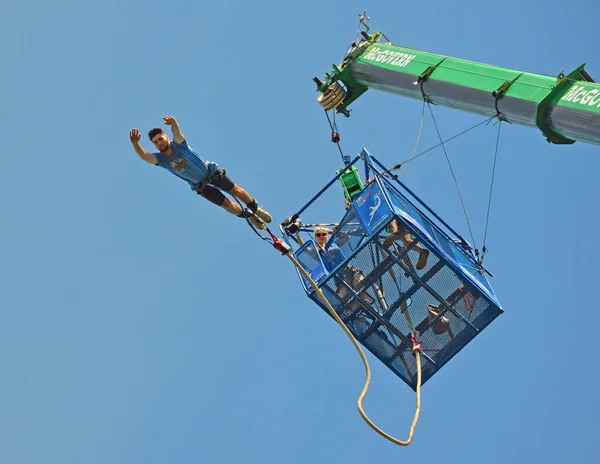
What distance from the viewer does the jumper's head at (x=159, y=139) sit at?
19953mm

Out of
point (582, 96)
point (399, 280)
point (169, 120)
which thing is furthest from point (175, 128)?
point (582, 96)

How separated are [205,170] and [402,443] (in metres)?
6.02

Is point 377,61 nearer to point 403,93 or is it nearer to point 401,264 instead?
point 403,93

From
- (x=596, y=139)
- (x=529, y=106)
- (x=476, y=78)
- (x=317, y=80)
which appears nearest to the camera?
(x=596, y=139)

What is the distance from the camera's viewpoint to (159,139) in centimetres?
1995

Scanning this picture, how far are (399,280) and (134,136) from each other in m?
5.36

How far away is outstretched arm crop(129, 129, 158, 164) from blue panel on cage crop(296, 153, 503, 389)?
357 centimetres

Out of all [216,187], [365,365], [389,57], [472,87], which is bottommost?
[365,365]

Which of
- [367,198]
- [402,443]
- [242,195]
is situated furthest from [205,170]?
[402,443]

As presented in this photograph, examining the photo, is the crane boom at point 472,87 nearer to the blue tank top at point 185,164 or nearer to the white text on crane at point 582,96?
the white text on crane at point 582,96

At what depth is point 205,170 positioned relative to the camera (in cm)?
2062

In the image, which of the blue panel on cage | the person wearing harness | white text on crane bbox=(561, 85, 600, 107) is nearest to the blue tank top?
the person wearing harness

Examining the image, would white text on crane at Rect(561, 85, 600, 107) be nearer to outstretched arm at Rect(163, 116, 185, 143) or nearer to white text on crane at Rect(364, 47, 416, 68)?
white text on crane at Rect(364, 47, 416, 68)

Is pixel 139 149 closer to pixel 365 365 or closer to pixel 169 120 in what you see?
pixel 169 120
